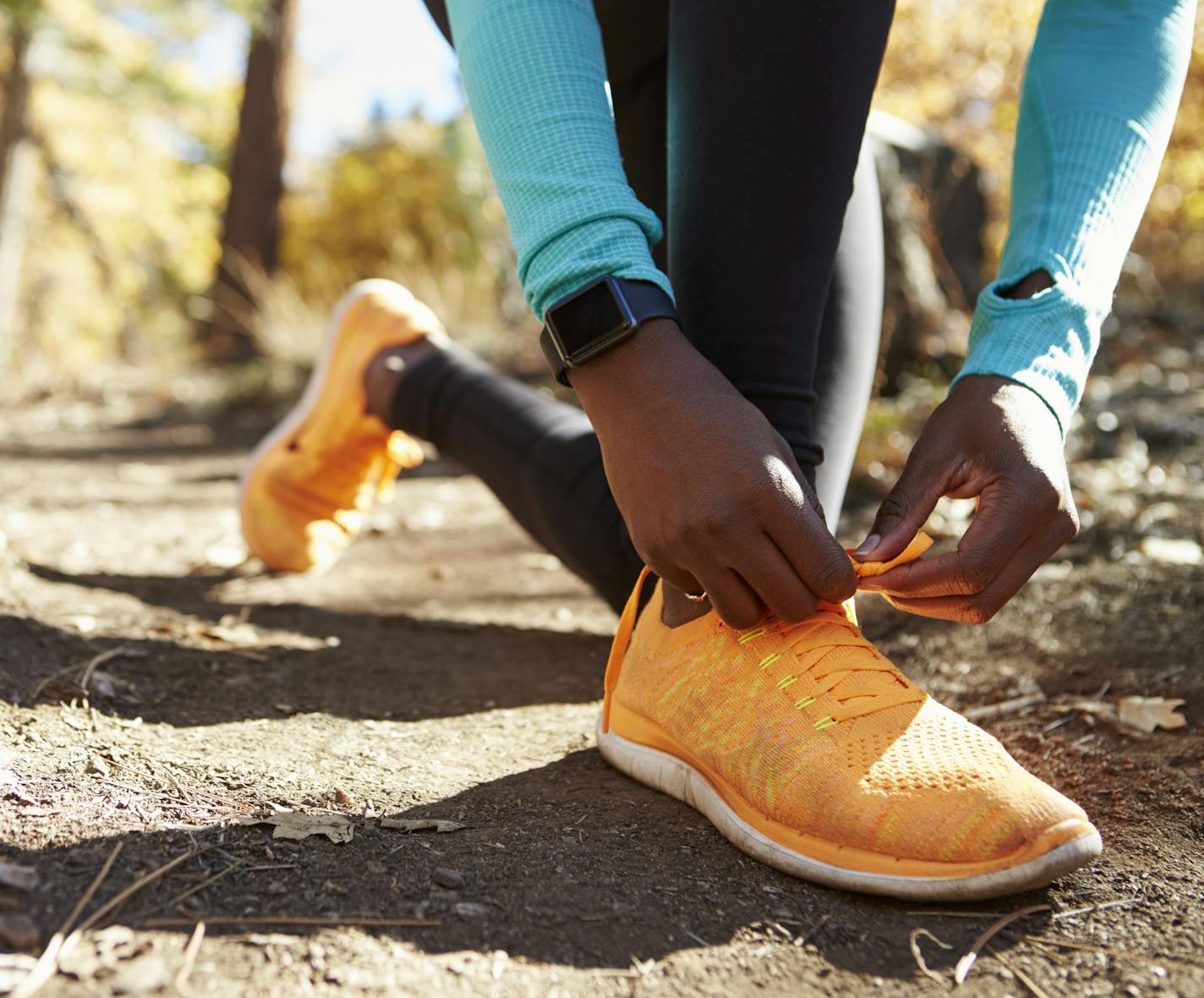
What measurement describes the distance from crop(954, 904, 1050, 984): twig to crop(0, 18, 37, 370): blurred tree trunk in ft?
31.0

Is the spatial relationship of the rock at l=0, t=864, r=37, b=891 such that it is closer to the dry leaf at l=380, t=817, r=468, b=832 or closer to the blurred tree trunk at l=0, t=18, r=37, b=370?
the dry leaf at l=380, t=817, r=468, b=832

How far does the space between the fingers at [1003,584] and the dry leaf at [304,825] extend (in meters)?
0.56

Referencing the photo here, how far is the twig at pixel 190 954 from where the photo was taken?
682mm

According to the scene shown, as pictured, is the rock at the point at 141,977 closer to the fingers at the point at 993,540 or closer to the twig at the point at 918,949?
the twig at the point at 918,949

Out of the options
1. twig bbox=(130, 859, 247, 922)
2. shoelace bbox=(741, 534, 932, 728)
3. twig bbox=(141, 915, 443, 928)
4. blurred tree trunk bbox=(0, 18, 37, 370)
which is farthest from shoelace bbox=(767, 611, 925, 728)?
blurred tree trunk bbox=(0, 18, 37, 370)

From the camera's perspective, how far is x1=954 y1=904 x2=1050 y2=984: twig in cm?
78

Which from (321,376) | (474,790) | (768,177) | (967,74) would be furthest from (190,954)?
(967,74)

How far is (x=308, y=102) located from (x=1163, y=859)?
15625 millimetres

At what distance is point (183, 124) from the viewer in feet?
37.7

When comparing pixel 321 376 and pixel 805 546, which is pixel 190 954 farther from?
pixel 321 376

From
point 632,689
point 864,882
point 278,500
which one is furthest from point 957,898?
point 278,500

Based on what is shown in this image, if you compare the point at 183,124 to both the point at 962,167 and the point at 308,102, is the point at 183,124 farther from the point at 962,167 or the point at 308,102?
the point at 962,167

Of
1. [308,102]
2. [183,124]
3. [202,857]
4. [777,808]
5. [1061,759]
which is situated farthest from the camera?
[308,102]

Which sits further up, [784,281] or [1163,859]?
[784,281]
